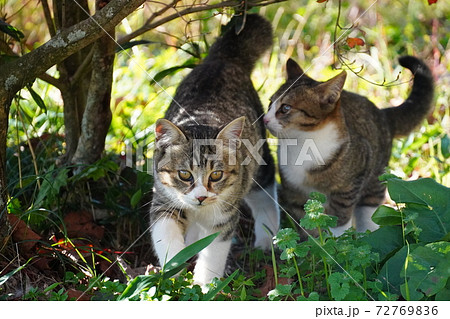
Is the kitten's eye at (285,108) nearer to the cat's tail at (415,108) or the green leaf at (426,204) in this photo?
the cat's tail at (415,108)

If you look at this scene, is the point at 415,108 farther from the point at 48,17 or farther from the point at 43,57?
the point at 43,57

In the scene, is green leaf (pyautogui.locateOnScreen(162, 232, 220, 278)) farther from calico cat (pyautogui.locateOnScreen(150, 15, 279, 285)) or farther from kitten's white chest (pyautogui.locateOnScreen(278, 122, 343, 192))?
kitten's white chest (pyautogui.locateOnScreen(278, 122, 343, 192))

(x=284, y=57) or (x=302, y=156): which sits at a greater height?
(x=302, y=156)

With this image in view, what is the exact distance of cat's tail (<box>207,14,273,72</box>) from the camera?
4.51 metres

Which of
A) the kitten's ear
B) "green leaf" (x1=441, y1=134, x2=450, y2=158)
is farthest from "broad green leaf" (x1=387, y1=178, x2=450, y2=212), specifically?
"green leaf" (x1=441, y1=134, x2=450, y2=158)

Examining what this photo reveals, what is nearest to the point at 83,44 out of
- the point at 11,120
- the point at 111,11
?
the point at 111,11

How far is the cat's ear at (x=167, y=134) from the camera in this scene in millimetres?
3498

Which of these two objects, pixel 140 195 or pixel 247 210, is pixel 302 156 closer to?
pixel 247 210

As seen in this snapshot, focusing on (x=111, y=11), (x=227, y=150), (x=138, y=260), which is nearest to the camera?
(x=111, y=11)

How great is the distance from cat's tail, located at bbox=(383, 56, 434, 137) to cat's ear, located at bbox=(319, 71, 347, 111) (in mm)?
935

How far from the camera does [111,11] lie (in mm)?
3199

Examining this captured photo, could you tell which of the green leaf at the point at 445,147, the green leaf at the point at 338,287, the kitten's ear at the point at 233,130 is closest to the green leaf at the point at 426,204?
the green leaf at the point at 338,287

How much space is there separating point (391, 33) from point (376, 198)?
3.63 meters

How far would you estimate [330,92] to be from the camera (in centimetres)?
418
